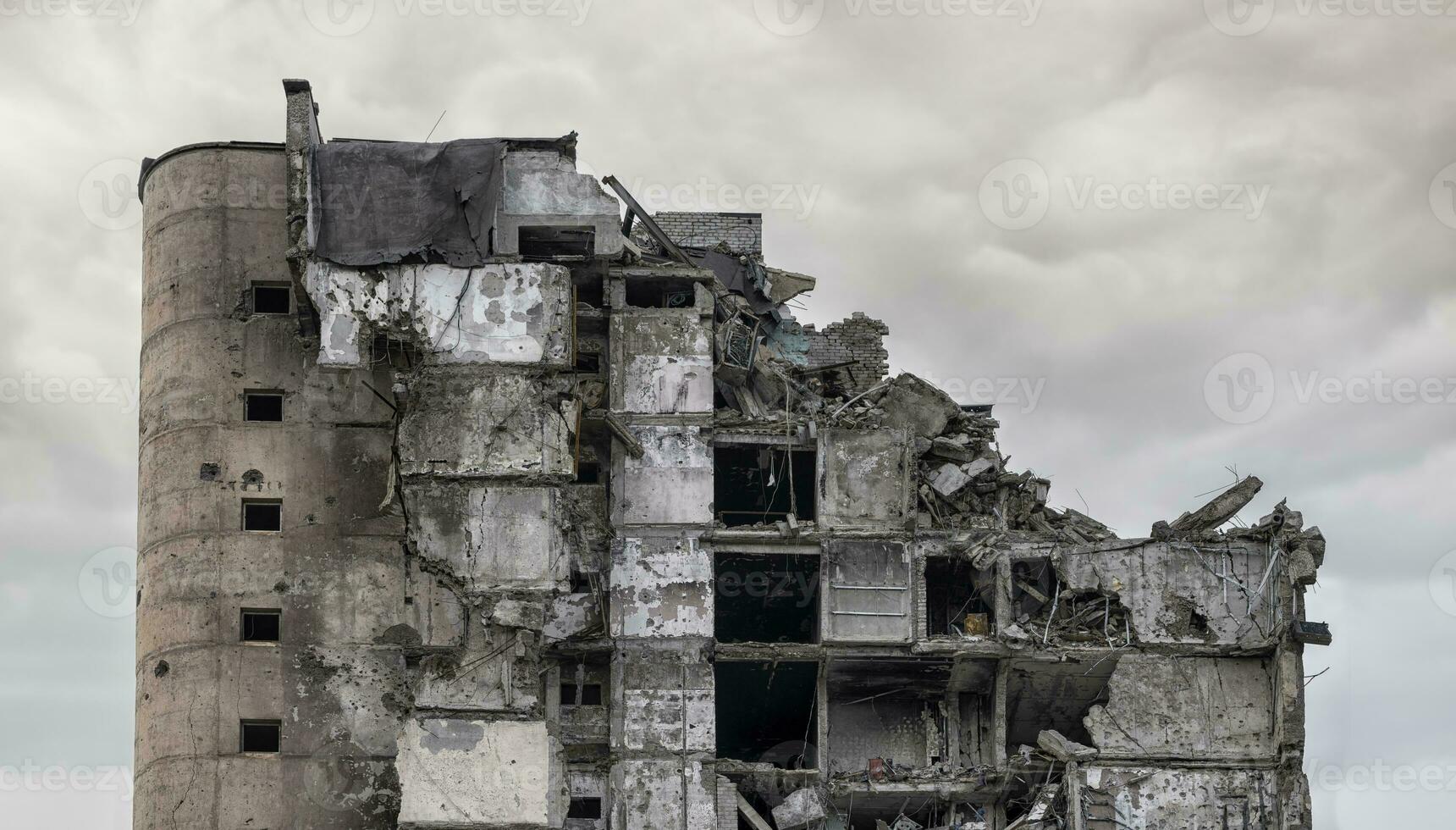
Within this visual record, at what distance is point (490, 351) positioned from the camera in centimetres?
3941

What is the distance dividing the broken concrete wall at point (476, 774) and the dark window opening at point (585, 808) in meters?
1.71

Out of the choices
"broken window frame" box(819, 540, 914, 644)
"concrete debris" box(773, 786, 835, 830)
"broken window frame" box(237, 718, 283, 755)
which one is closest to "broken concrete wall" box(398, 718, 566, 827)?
"broken window frame" box(237, 718, 283, 755)

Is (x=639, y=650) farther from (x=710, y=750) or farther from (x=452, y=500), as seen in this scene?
(x=452, y=500)

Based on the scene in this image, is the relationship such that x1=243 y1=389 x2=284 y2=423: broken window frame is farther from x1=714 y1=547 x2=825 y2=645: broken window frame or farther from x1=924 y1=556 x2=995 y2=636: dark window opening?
x1=924 y1=556 x2=995 y2=636: dark window opening

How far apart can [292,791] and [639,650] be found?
23.0 ft

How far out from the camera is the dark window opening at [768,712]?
43000mm

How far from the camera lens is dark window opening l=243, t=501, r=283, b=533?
41031 millimetres

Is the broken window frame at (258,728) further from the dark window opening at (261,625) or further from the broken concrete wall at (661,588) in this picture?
the broken concrete wall at (661,588)

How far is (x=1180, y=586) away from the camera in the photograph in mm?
42375

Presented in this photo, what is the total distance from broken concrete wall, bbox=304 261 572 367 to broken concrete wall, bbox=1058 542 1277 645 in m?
11.5

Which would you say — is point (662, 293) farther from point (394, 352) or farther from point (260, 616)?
point (260, 616)

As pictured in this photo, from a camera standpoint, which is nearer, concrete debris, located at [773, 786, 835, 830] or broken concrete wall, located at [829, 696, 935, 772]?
concrete debris, located at [773, 786, 835, 830]

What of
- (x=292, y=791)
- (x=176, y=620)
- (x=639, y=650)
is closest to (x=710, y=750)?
(x=639, y=650)

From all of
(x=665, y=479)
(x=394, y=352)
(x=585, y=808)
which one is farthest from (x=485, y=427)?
(x=585, y=808)
